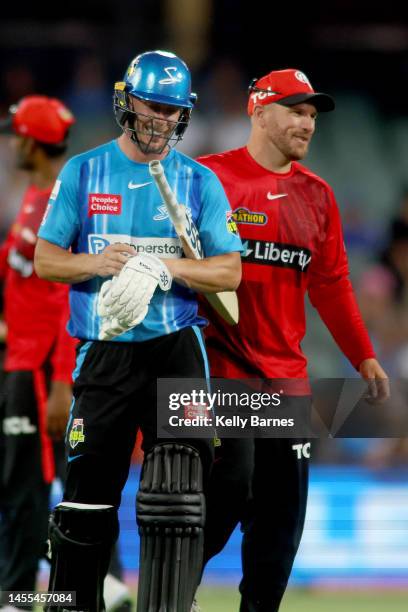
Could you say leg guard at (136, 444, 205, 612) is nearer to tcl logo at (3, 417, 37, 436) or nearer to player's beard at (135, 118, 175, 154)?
player's beard at (135, 118, 175, 154)

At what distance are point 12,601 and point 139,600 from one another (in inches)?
56.6

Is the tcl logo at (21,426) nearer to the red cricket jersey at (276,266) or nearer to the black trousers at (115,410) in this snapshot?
the red cricket jersey at (276,266)

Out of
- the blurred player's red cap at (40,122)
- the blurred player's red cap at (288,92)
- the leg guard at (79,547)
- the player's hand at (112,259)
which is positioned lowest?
the leg guard at (79,547)

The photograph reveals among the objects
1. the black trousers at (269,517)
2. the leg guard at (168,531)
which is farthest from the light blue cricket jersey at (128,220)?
the black trousers at (269,517)

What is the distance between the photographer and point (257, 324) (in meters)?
5.42

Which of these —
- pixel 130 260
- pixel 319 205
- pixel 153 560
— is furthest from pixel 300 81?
pixel 153 560

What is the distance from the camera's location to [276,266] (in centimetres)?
543

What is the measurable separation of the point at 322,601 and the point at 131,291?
3.93 metres

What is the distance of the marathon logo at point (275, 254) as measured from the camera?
5.41m

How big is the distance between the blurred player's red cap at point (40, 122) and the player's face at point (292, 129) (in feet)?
4.97

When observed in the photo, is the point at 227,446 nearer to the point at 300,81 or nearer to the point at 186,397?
the point at 186,397

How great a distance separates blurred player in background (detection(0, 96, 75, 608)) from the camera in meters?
6.39

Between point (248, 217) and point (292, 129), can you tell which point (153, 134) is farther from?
point (292, 129)

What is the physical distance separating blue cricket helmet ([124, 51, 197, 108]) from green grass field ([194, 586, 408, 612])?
3.48 metres
